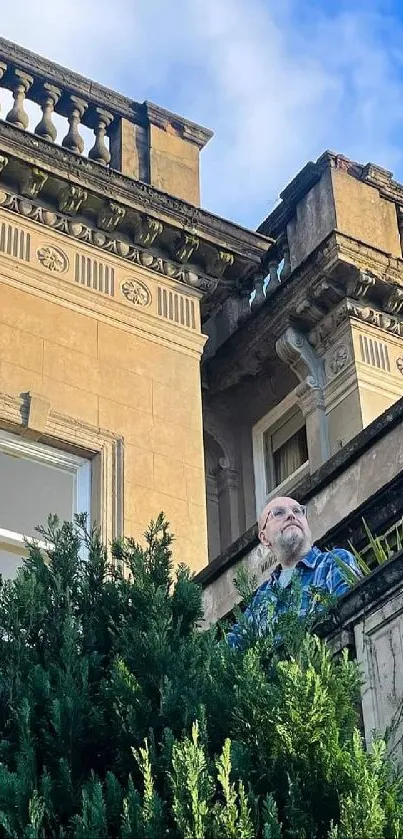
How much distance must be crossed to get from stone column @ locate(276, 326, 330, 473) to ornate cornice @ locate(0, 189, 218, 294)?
1298 mm

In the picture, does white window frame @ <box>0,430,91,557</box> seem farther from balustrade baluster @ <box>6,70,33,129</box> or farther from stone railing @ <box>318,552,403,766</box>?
stone railing @ <box>318,552,403,766</box>

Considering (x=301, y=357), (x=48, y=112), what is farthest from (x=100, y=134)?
(x=301, y=357)

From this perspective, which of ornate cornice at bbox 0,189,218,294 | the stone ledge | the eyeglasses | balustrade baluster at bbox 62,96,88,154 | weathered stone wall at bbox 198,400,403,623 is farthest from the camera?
balustrade baluster at bbox 62,96,88,154

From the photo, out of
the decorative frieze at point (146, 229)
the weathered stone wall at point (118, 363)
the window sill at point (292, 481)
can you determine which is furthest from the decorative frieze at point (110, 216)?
the window sill at point (292, 481)

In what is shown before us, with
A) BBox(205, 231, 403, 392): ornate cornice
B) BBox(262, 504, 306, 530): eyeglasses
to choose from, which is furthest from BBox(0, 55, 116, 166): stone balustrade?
BBox(262, 504, 306, 530): eyeglasses

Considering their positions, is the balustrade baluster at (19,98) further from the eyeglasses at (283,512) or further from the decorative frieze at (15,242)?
the eyeglasses at (283,512)

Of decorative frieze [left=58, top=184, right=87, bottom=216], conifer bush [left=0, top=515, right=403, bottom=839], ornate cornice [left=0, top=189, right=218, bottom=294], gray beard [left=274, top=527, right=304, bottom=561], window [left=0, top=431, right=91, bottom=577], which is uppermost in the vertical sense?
decorative frieze [left=58, top=184, right=87, bottom=216]

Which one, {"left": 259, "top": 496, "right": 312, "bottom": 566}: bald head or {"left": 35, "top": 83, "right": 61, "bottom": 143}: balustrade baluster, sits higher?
{"left": 35, "top": 83, "right": 61, "bottom": 143}: balustrade baluster

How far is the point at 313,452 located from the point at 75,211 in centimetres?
326

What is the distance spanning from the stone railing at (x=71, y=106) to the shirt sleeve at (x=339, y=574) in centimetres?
745

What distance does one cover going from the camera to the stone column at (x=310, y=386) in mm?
16250

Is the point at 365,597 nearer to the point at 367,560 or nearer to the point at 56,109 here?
the point at 367,560

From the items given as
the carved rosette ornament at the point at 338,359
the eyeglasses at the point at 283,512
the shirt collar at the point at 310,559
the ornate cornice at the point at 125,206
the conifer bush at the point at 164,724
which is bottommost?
the conifer bush at the point at 164,724

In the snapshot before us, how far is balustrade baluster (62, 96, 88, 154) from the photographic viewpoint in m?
15.7
